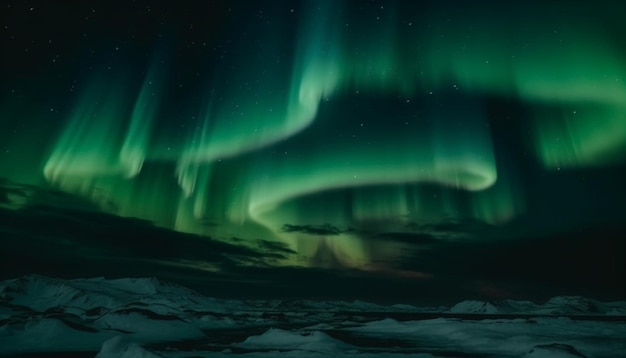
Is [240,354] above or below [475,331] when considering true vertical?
below

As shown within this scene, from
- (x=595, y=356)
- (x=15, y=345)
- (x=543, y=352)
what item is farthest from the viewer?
(x=15, y=345)

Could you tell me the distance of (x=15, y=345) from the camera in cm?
11056

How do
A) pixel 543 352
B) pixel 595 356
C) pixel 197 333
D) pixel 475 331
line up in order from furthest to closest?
pixel 197 333 → pixel 475 331 → pixel 595 356 → pixel 543 352

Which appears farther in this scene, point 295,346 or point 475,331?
point 475,331

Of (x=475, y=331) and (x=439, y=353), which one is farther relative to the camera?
(x=475, y=331)

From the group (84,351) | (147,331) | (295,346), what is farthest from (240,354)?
(147,331)

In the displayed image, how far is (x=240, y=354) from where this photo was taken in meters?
83.9

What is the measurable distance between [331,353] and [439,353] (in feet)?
79.6

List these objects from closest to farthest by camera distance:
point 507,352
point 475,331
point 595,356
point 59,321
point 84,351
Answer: point 595,356, point 507,352, point 84,351, point 59,321, point 475,331

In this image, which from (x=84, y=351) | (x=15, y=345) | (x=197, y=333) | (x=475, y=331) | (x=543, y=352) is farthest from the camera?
(x=197, y=333)

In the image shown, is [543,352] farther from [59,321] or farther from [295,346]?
[59,321]

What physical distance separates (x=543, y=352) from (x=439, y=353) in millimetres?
24533

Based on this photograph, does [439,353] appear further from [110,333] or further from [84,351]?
[110,333]

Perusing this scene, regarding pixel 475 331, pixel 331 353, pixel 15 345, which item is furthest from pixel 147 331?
pixel 475 331
